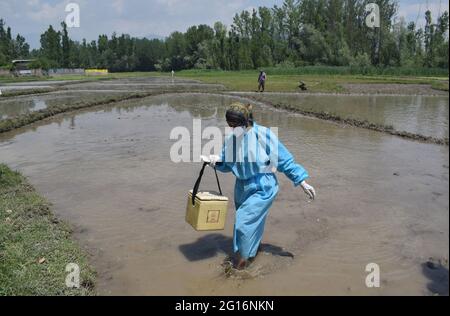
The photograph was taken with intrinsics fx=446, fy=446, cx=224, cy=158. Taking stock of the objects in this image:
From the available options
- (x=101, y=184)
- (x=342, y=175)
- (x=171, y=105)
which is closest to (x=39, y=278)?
(x=101, y=184)

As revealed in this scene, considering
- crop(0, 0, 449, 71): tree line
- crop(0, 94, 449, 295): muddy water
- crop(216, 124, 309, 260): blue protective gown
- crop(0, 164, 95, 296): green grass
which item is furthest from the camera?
crop(0, 0, 449, 71): tree line

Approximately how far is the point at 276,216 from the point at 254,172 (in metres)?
2.07

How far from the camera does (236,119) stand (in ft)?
14.0

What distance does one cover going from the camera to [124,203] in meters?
6.91

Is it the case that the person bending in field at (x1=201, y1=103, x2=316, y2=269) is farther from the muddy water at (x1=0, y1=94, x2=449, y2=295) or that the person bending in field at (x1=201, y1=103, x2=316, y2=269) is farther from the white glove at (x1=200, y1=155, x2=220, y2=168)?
the muddy water at (x1=0, y1=94, x2=449, y2=295)

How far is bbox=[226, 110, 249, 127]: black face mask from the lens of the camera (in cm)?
426

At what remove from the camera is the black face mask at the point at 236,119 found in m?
4.26

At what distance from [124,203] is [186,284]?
2.84 meters

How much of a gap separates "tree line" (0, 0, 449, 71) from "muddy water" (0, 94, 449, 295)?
3711cm

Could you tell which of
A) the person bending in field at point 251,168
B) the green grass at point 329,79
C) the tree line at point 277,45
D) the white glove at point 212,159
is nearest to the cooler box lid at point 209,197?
the person bending in field at point 251,168

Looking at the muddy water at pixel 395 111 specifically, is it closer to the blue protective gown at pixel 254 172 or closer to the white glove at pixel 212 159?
the blue protective gown at pixel 254 172

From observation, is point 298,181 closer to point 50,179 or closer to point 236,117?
point 236,117

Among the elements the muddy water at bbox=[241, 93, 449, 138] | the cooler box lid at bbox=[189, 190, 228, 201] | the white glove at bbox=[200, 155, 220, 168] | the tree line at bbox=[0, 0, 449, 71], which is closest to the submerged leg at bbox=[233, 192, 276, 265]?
the cooler box lid at bbox=[189, 190, 228, 201]
